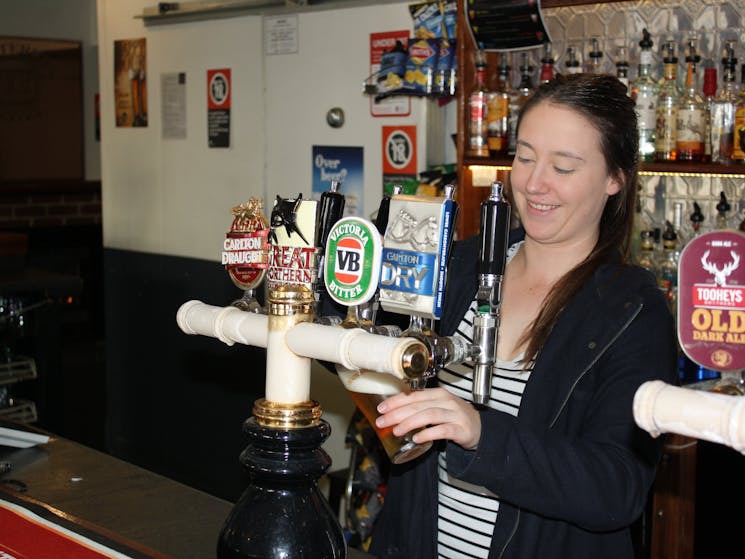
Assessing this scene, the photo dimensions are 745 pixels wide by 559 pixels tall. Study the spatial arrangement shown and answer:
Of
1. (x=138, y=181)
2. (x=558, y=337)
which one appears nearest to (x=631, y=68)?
(x=558, y=337)

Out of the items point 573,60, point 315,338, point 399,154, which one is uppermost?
point 573,60

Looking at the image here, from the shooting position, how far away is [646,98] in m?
3.06

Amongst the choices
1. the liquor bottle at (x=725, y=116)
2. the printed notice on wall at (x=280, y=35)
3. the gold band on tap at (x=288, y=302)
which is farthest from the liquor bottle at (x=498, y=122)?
the gold band on tap at (x=288, y=302)

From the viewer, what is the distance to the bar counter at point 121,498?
63.2 inches

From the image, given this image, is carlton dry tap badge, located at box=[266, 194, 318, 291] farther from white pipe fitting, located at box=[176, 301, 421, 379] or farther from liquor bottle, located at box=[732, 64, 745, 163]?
liquor bottle, located at box=[732, 64, 745, 163]

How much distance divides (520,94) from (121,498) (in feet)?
6.91

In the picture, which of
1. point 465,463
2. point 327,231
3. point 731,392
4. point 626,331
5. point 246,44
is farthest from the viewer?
point 246,44

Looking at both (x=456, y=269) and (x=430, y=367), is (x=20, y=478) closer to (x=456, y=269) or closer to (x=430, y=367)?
(x=456, y=269)

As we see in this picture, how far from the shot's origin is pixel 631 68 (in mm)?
3398

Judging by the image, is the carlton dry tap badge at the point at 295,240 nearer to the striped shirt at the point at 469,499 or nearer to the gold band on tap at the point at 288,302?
the gold band on tap at the point at 288,302

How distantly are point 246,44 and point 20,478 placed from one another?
3090 mm

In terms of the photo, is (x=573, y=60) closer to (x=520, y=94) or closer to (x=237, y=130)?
(x=520, y=94)

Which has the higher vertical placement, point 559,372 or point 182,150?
point 182,150

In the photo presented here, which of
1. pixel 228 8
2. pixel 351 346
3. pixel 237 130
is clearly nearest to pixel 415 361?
pixel 351 346
